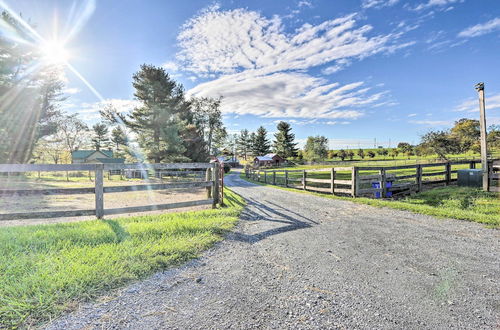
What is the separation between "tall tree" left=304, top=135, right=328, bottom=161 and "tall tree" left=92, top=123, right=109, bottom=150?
54.6m

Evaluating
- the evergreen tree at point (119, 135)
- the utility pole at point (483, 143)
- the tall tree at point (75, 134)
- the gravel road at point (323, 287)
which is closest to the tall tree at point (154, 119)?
the evergreen tree at point (119, 135)

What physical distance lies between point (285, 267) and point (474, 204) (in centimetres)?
672

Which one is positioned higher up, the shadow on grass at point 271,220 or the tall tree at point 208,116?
the tall tree at point 208,116

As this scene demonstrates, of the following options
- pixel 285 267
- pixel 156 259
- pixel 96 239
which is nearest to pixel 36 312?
pixel 156 259

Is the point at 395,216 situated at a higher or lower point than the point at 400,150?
lower

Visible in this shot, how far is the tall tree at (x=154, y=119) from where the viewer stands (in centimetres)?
2017

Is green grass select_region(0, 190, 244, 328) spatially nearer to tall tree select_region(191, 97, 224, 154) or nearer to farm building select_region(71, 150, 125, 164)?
tall tree select_region(191, 97, 224, 154)

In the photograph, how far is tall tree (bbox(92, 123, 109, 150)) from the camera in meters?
54.7

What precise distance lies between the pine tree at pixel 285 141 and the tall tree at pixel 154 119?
48411 millimetres

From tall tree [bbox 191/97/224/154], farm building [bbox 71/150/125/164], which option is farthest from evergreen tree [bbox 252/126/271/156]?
farm building [bbox 71/150/125/164]

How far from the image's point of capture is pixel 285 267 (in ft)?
9.19

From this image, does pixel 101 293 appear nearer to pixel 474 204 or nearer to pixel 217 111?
pixel 474 204

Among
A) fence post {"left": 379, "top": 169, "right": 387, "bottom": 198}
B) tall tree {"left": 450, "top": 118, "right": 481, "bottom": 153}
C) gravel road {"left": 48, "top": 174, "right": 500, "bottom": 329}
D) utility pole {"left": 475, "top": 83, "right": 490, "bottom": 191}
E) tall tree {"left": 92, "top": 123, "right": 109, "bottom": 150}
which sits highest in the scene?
tall tree {"left": 92, "top": 123, "right": 109, "bottom": 150}

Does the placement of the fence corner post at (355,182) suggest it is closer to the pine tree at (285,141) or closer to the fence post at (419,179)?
the fence post at (419,179)
